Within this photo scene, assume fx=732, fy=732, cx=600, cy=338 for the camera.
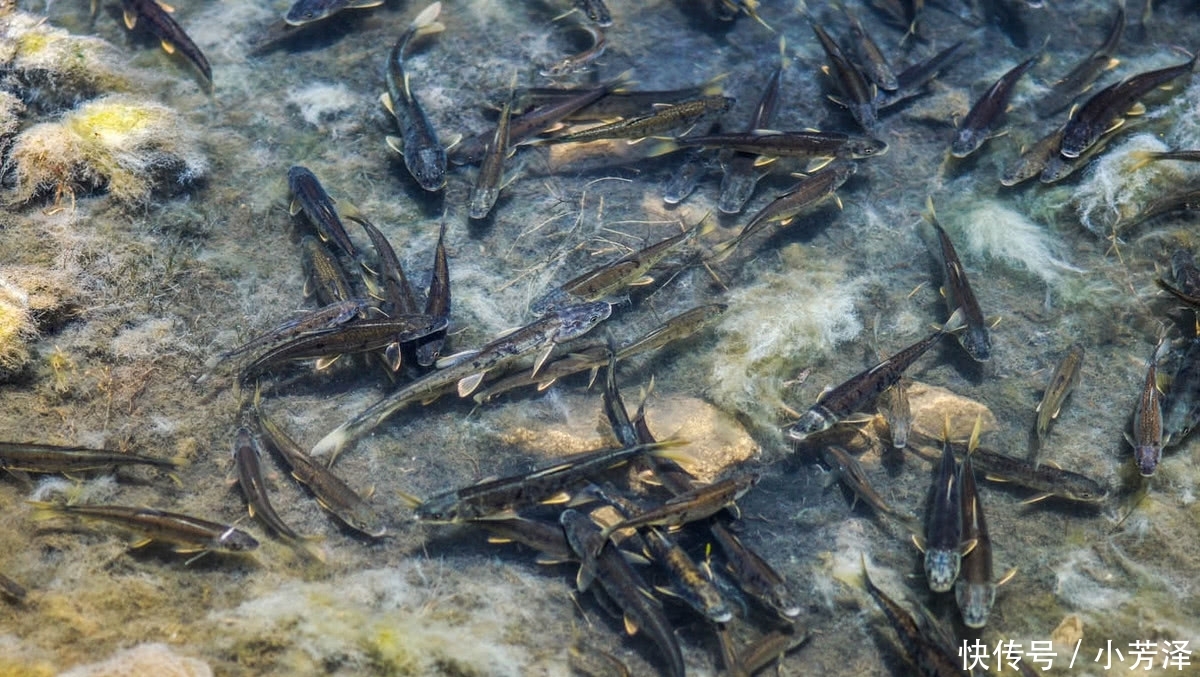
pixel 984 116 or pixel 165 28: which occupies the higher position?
pixel 165 28

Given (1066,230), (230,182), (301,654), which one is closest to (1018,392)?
(1066,230)

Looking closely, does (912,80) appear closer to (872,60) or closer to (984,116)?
(872,60)

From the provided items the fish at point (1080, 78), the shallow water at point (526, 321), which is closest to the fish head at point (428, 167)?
the shallow water at point (526, 321)

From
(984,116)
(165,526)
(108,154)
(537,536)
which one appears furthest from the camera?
(984,116)

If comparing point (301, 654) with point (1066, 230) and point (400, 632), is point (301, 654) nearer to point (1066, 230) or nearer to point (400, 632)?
point (400, 632)

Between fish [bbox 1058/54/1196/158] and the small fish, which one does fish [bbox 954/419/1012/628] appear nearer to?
the small fish

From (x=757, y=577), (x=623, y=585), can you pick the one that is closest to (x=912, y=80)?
(x=757, y=577)

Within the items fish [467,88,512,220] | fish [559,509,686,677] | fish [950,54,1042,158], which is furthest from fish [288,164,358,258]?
fish [950,54,1042,158]
